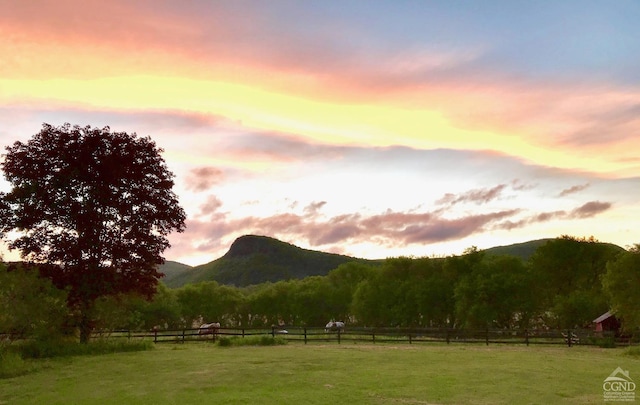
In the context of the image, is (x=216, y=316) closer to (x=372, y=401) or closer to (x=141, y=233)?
(x=141, y=233)

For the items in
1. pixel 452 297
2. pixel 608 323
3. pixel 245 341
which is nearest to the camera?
pixel 245 341

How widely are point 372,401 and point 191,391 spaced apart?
5.61m

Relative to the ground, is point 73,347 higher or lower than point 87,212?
lower

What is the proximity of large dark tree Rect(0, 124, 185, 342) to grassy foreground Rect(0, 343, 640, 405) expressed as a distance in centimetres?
552

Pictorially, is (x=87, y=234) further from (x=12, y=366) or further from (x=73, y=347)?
(x=12, y=366)

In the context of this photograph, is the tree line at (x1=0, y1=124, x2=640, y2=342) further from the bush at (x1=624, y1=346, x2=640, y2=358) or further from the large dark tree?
the bush at (x1=624, y1=346, x2=640, y2=358)

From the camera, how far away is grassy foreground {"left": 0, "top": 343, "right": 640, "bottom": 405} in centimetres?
1538

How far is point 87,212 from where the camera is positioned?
3033 cm

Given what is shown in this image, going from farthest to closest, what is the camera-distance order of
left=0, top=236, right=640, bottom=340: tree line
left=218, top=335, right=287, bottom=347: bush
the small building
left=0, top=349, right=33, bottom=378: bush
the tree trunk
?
1. the small building
2. left=0, top=236, right=640, bottom=340: tree line
3. left=218, top=335, right=287, bottom=347: bush
4. the tree trunk
5. left=0, top=349, right=33, bottom=378: bush

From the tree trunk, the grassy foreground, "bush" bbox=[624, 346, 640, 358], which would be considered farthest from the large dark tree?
"bush" bbox=[624, 346, 640, 358]

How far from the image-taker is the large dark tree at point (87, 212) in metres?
29.9

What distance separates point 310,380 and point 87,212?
18.2 meters

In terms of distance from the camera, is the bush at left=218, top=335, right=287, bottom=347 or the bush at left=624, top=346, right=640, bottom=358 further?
the bush at left=218, top=335, right=287, bottom=347

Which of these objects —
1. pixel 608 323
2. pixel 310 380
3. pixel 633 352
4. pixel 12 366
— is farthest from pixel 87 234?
pixel 608 323
